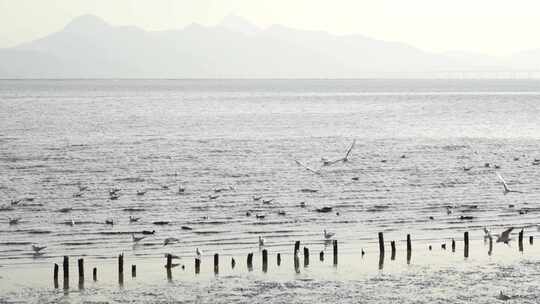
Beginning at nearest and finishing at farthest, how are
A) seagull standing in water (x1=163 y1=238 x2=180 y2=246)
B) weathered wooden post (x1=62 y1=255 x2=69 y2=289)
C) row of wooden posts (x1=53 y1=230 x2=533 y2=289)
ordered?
weathered wooden post (x1=62 y1=255 x2=69 y2=289)
row of wooden posts (x1=53 y1=230 x2=533 y2=289)
seagull standing in water (x1=163 y1=238 x2=180 y2=246)

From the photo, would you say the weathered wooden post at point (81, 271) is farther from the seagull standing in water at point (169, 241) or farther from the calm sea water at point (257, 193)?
the seagull standing in water at point (169, 241)

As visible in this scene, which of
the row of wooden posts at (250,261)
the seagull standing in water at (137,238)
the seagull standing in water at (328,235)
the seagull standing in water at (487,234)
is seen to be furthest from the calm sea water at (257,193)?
the seagull standing in water at (487,234)

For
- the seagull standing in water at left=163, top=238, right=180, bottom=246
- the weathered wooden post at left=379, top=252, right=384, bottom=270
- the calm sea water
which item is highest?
the weathered wooden post at left=379, top=252, right=384, bottom=270

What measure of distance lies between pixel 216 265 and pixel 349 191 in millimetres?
22672

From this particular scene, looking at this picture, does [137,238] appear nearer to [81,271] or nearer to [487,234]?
[81,271]

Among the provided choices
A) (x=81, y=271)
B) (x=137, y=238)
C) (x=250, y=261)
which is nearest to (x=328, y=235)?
(x=250, y=261)

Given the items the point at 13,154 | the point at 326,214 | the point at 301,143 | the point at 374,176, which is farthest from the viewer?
the point at 301,143

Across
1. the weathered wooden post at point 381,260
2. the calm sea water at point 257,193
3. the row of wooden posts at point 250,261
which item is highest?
the row of wooden posts at point 250,261

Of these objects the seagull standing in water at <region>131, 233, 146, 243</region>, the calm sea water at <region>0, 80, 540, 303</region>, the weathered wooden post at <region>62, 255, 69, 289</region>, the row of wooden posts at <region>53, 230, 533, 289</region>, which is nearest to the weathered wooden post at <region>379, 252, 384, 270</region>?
the row of wooden posts at <region>53, 230, 533, 289</region>

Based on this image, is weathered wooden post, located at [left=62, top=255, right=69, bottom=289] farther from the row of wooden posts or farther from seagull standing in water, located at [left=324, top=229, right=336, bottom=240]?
seagull standing in water, located at [left=324, top=229, right=336, bottom=240]

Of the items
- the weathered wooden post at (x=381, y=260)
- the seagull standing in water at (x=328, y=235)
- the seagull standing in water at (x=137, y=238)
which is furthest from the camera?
the seagull standing in water at (x=328, y=235)

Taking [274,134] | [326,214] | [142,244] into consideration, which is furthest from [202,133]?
[142,244]

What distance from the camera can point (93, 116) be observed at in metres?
141

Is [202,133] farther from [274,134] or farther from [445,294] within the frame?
[445,294]
